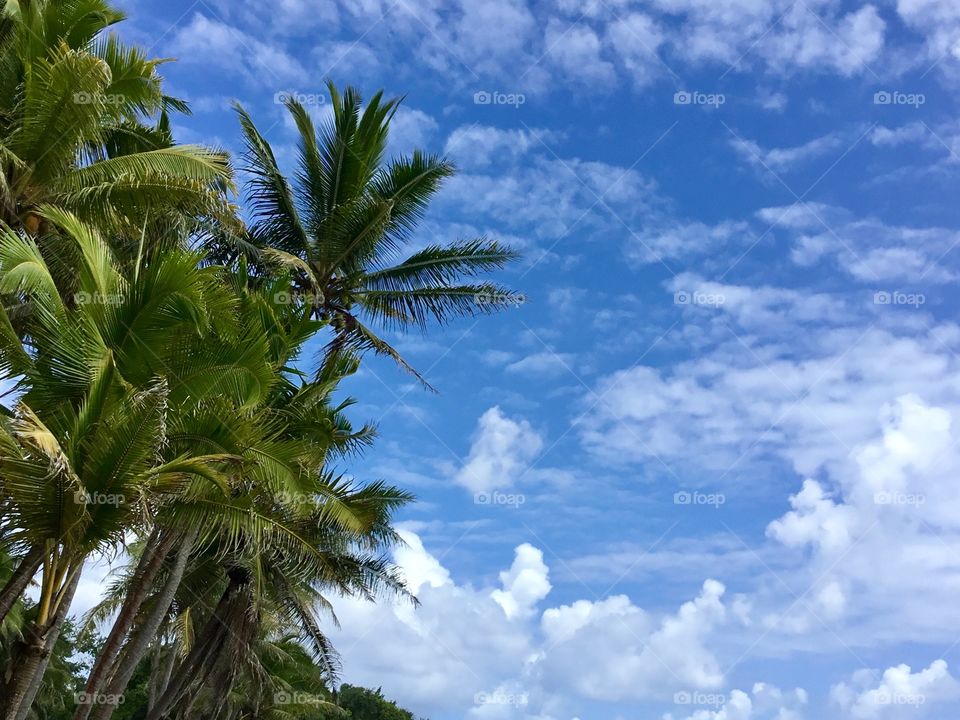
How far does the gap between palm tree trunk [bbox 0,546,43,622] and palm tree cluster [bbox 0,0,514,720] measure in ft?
0.10

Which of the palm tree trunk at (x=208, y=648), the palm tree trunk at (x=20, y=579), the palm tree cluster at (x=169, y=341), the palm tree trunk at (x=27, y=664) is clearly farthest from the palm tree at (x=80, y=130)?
the palm tree trunk at (x=208, y=648)

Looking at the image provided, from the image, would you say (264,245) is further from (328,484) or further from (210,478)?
(210,478)

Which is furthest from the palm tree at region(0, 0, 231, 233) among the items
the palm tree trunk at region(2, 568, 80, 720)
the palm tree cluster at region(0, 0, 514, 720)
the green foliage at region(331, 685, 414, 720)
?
the green foliage at region(331, 685, 414, 720)

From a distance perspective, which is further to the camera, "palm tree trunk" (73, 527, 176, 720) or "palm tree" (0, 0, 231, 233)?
"palm tree trunk" (73, 527, 176, 720)

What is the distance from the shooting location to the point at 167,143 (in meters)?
16.3

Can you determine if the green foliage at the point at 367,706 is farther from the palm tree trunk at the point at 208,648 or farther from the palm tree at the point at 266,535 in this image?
the palm tree trunk at the point at 208,648

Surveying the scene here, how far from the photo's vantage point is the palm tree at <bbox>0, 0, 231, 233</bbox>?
474 inches

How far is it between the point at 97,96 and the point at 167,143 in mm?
4158

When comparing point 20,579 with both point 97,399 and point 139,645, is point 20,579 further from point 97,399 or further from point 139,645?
point 139,645

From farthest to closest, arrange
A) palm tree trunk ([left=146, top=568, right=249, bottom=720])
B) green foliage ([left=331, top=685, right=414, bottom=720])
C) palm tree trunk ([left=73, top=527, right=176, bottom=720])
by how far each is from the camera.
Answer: green foliage ([left=331, top=685, right=414, bottom=720]) < palm tree trunk ([left=146, top=568, right=249, bottom=720]) < palm tree trunk ([left=73, top=527, right=176, bottom=720])

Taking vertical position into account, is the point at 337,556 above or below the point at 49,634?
above

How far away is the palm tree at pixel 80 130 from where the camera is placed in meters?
12.0

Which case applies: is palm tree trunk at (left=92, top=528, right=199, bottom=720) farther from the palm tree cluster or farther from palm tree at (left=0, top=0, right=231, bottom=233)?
palm tree at (left=0, top=0, right=231, bottom=233)

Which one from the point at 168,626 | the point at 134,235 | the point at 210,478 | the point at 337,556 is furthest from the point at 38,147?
the point at 168,626
